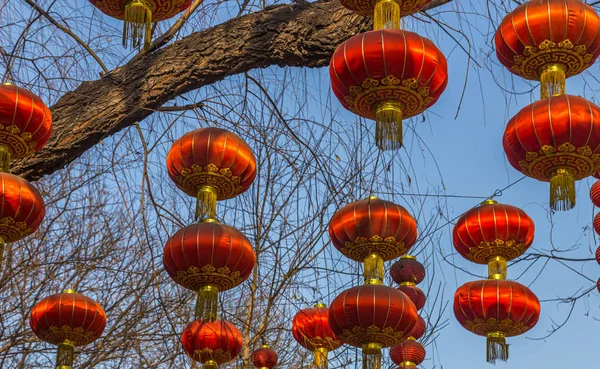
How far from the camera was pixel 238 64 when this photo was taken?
11.6ft

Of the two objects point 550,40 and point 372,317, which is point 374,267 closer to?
point 372,317

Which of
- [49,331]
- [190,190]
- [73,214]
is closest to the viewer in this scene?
[190,190]

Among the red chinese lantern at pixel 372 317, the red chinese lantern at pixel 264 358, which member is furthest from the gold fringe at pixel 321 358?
the red chinese lantern at pixel 372 317

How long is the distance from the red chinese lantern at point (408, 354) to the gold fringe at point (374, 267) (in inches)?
45.8

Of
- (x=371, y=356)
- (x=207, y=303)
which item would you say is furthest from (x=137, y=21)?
(x=371, y=356)

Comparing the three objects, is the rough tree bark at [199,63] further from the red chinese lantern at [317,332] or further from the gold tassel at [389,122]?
the red chinese lantern at [317,332]

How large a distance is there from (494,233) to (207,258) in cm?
154

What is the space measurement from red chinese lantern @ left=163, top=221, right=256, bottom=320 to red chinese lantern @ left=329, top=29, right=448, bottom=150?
80 centimetres

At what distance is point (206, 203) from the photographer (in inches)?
144

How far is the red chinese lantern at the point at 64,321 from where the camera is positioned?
4.08 meters

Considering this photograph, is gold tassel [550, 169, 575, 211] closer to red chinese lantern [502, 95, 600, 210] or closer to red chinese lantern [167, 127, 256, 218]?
red chinese lantern [502, 95, 600, 210]

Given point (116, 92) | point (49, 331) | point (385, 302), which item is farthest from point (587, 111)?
point (49, 331)

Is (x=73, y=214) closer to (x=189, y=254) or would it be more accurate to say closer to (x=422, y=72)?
(x=189, y=254)

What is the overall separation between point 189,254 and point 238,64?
757mm
